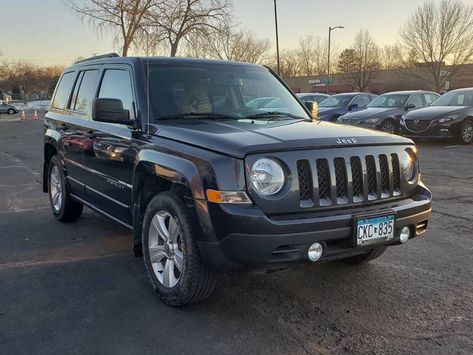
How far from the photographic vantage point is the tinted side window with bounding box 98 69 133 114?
4410 millimetres

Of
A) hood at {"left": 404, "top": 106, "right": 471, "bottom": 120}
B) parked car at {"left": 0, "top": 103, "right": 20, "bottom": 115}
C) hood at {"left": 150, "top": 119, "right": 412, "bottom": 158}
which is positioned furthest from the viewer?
parked car at {"left": 0, "top": 103, "right": 20, "bottom": 115}

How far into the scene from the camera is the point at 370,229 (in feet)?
11.1

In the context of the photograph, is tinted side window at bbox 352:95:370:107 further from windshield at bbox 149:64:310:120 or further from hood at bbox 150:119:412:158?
hood at bbox 150:119:412:158

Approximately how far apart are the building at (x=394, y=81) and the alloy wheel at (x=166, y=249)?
159 feet

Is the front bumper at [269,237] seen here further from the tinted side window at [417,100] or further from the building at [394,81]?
the building at [394,81]

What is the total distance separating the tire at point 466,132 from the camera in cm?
1393

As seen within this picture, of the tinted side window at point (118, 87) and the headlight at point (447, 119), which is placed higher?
the tinted side window at point (118, 87)

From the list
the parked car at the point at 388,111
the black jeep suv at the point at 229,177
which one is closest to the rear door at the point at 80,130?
the black jeep suv at the point at 229,177

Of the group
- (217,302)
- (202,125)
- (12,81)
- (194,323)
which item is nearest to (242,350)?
(194,323)

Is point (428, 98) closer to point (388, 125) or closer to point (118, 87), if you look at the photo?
point (388, 125)

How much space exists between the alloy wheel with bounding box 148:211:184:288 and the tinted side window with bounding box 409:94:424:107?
14126mm

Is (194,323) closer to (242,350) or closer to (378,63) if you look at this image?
(242,350)

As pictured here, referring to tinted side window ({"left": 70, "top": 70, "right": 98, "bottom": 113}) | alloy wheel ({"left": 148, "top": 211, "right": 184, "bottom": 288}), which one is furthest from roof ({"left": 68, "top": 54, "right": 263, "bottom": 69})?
alloy wheel ({"left": 148, "top": 211, "right": 184, "bottom": 288})

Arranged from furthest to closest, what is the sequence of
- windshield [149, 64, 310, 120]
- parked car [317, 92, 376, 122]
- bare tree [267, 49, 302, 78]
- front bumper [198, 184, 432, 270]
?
bare tree [267, 49, 302, 78], parked car [317, 92, 376, 122], windshield [149, 64, 310, 120], front bumper [198, 184, 432, 270]
